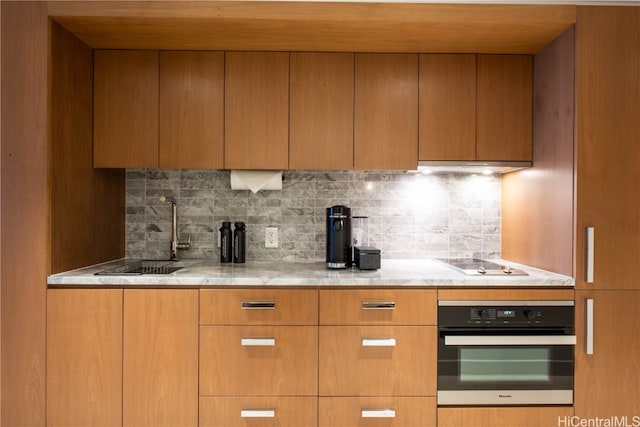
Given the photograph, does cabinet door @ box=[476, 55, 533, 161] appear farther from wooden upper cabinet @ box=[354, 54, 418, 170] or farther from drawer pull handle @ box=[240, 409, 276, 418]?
drawer pull handle @ box=[240, 409, 276, 418]

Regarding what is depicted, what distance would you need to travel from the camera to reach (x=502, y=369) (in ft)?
6.12

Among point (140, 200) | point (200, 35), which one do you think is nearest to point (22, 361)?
point (140, 200)

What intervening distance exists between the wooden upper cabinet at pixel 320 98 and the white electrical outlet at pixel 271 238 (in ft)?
1.72

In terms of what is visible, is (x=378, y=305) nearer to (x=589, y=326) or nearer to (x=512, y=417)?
(x=512, y=417)

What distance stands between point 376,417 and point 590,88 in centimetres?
185

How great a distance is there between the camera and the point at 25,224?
184 cm

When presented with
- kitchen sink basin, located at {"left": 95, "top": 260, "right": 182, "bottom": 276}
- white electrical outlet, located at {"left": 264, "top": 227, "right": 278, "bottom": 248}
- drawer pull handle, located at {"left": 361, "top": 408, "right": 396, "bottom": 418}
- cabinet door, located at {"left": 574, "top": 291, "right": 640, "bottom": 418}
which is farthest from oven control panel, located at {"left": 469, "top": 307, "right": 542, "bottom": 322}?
kitchen sink basin, located at {"left": 95, "top": 260, "right": 182, "bottom": 276}

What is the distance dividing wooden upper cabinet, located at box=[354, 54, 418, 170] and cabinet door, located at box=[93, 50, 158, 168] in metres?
1.15

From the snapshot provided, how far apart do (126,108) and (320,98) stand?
108 cm

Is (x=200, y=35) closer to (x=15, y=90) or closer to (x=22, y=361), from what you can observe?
(x=15, y=90)

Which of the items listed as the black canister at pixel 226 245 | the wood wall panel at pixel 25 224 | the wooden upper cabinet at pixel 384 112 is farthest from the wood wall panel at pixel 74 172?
the wooden upper cabinet at pixel 384 112

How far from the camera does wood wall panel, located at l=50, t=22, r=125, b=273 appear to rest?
1888 mm

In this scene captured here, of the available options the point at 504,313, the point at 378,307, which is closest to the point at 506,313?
the point at 504,313

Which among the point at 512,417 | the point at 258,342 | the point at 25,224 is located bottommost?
the point at 512,417
